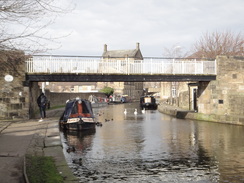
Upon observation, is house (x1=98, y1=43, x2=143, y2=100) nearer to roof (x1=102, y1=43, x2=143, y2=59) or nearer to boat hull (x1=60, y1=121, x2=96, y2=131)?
roof (x1=102, y1=43, x2=143, y2=59)

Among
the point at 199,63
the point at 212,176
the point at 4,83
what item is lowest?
the point at 212,176

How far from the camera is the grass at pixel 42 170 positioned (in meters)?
7.56

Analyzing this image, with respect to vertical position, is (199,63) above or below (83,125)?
above

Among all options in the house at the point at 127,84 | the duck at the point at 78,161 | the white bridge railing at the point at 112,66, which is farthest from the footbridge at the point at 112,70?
the house at the point at 127,84

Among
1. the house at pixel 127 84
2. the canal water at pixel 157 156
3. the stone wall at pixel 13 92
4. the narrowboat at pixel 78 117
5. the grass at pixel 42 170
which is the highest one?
the house at pixel 127 84

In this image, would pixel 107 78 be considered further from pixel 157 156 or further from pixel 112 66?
pixel 157 156

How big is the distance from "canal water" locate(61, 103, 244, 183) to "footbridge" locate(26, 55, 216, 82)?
5.50 meters

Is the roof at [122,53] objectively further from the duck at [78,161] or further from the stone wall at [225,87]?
the duck at [78,161]

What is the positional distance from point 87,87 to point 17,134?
89035 mm

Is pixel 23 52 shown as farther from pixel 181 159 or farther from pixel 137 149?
pixel 181 159

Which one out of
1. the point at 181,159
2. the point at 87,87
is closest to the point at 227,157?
the point at 181,159

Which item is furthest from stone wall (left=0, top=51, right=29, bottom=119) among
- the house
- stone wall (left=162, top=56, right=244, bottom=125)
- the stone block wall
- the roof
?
the roof

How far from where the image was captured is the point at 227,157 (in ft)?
39.1

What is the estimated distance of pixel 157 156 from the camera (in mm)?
12039
